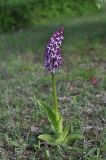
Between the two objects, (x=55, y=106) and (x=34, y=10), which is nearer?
(x=55, y=106)

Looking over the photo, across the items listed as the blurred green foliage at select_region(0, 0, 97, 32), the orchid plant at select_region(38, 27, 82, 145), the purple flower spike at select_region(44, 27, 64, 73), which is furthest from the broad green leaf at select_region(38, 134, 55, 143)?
the blurred green foliage at select_region(0, 0, 97, 32)

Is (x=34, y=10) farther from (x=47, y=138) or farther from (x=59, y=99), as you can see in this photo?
(x=47, y=138)

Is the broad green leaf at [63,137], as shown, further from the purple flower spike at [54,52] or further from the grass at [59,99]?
the purple flower spike at [54,52]

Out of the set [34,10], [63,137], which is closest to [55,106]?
[63,137]

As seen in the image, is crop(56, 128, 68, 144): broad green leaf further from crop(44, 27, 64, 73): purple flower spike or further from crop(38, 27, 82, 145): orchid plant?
crop(44, 27, 64, 73): purple flower spike

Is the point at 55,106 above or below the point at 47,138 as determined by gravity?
above

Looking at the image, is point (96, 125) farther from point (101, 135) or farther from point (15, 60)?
→ point (15, 60)
